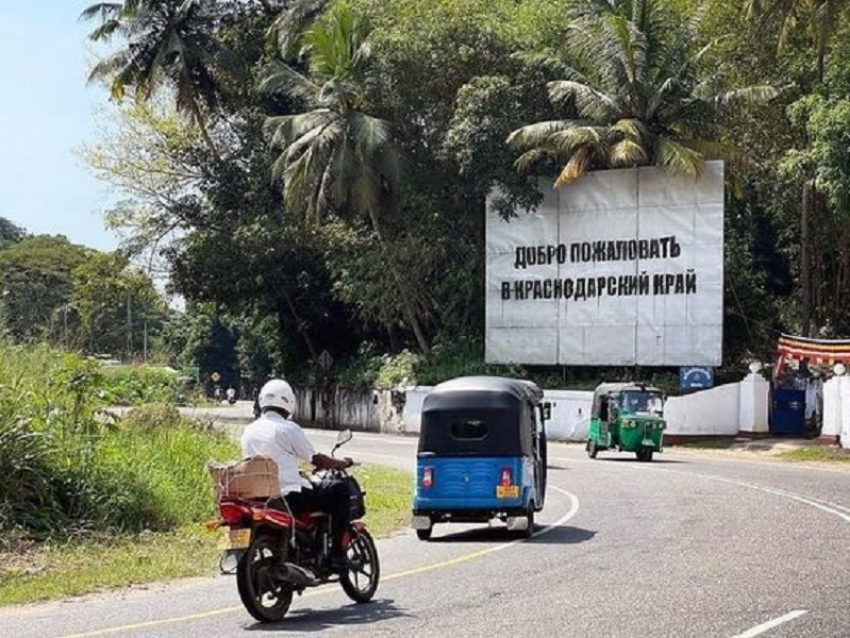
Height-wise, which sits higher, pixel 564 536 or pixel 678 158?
pixel 678 158

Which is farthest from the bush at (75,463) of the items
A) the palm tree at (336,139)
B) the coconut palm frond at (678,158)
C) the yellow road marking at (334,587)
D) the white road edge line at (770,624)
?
the palm tree at (336,139)

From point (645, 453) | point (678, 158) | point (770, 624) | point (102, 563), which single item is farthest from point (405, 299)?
point (770, 624)

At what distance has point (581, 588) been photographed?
1247 cm

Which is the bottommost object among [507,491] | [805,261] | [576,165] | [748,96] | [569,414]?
[507,491]

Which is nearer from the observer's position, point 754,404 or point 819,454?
point 819,454

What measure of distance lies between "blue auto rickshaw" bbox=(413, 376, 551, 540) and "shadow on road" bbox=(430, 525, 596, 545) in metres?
0.23

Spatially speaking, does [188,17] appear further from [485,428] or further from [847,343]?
[485,428]

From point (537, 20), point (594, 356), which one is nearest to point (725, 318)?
point (594, 356)

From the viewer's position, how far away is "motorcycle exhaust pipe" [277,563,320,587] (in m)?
10.8

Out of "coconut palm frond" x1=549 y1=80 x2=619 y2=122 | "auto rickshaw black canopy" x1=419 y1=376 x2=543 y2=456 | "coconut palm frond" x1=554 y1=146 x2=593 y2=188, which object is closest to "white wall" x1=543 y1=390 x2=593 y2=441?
"coconut palm frond" x1=554 y1=146 x2=593 y2=188

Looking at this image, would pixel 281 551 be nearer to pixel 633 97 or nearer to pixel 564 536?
pixel 564 536

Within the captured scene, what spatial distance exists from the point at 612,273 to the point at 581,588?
32.8 m

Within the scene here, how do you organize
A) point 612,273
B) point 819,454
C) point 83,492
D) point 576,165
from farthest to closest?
point 612,273, point 576,165, point 819,454, point 83,492

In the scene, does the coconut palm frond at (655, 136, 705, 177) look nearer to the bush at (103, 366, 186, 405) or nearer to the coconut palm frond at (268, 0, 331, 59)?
the coconut palm frond at (268, 0, 331, 59)
